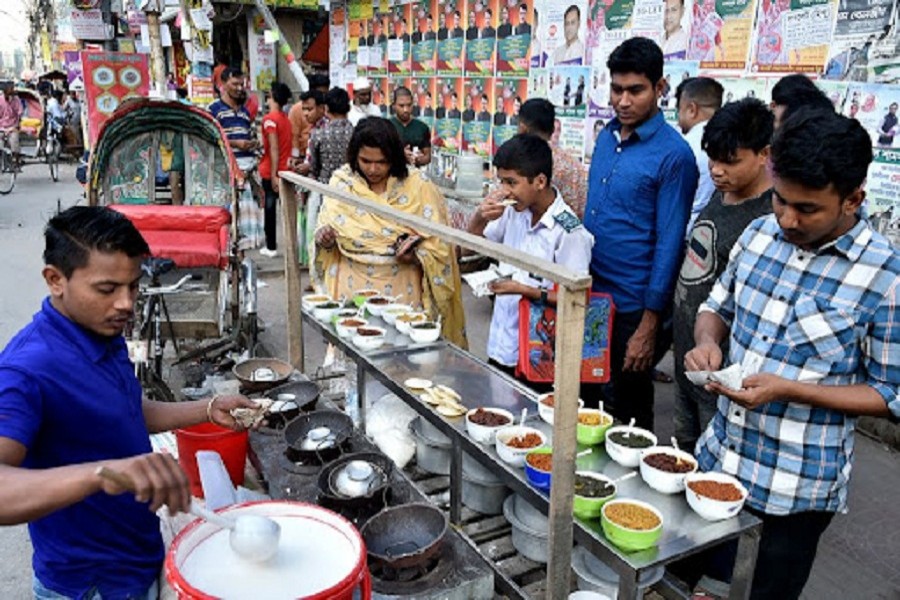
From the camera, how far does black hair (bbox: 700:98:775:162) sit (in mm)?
2455

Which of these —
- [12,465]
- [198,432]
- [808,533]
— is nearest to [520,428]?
[808,533]

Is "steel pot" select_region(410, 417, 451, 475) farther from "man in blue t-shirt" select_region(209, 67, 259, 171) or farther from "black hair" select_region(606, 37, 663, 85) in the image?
"man in blue t-shirt" select_region(209, 67, 259, 171)

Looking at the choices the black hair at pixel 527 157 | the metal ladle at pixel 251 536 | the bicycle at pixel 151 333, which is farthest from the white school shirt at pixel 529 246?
the bicycle at pixel 151 333

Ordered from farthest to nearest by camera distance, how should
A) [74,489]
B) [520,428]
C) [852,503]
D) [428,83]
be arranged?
[428,83] < [852,503] < [520,428] < [74,489]

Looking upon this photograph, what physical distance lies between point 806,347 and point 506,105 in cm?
572

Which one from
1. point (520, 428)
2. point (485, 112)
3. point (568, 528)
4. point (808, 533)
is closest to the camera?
point (568, 528)

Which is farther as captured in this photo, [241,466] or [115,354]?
[241,466]

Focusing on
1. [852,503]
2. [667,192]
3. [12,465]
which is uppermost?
[667,192]

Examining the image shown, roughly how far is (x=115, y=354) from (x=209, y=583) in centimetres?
68

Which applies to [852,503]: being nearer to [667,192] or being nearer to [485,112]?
[667,192]

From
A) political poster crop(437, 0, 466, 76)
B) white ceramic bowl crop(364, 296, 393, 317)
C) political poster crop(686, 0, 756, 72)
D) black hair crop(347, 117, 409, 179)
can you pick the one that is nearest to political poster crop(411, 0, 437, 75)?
political poster crop(437, 0, 466, 76)

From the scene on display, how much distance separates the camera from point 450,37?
7.88m

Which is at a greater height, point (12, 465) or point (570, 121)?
point (570, 121)

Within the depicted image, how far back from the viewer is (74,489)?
116cm
